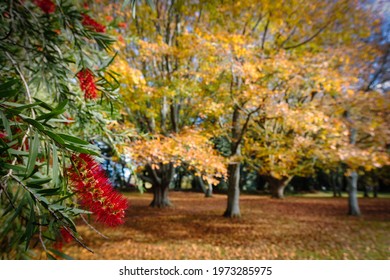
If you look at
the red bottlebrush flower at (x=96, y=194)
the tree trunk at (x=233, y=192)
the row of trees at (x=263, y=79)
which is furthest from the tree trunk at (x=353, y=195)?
the red bottlebrush flower at (x=96, y=194)

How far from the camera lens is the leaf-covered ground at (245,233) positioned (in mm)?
3154

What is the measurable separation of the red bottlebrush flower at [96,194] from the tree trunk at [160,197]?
11.7ft

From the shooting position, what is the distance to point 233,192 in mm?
4332

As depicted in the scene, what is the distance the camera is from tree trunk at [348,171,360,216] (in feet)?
12.6

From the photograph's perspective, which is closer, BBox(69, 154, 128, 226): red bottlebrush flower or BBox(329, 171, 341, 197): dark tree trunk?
BBox(69, 154, 128, 226): red bottlebrush flower

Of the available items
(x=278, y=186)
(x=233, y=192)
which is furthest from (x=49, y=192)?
(x=278, y=186)

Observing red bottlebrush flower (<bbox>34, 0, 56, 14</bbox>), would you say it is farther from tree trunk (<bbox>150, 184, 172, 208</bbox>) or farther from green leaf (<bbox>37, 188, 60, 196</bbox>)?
tree trunk (<bbox>150, 184, 172, 208</bbox>)

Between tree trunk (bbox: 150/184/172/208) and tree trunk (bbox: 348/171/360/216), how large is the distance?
9.14 ft

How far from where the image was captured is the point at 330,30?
3619 mm

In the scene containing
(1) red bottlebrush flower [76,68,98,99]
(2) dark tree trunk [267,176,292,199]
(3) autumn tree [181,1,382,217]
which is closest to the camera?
(1) red bottlebrush flower [76,68,98,99]

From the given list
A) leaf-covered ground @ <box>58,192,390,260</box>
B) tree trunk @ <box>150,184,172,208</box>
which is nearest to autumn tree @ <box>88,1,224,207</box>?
tree trunk @ <box>150,184,172,208</box>

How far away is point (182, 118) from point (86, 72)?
2994mm

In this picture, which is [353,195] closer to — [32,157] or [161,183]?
[161,183]

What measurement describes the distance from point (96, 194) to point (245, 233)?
3694 millimetres
